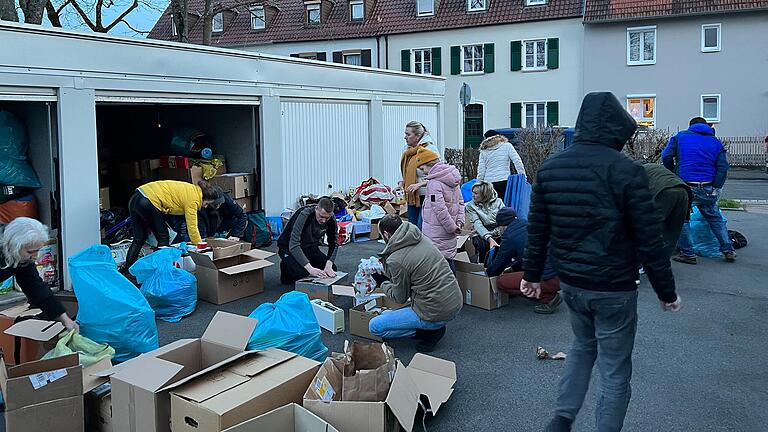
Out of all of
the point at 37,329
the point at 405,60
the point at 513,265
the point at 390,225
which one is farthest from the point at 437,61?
the point at 37,329

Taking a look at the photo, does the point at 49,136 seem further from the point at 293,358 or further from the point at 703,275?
the point at 703,275

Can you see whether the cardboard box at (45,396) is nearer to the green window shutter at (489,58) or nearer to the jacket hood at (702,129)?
the jacket hood at (702,129)

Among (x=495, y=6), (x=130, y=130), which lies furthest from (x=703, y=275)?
(x=495, y=6)

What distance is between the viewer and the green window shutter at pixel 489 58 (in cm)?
3256

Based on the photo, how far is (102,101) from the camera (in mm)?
9117

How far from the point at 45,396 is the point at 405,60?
103 ft

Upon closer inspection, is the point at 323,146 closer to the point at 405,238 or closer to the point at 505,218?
the point at 505,218

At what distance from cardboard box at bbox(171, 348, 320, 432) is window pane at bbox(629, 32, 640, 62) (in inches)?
1159

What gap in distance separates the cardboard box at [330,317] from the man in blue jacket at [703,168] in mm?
5155

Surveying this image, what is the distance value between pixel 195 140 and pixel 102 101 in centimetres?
366

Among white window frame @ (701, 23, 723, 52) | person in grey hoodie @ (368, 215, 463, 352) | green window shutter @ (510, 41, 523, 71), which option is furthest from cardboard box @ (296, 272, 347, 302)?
white window frame @ (701, 23, 723, 52)

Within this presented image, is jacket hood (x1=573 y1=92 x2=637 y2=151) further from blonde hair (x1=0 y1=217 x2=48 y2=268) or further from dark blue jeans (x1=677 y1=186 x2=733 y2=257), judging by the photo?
dark blue jeans (x1=677 y1=186 x2=733 y2=257)

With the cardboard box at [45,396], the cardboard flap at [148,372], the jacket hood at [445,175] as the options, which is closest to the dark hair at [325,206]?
the jacket hood at [445,175]

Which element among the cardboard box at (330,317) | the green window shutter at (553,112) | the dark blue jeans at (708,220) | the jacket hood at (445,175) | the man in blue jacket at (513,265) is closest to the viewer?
the cardboard box at (330,317)
